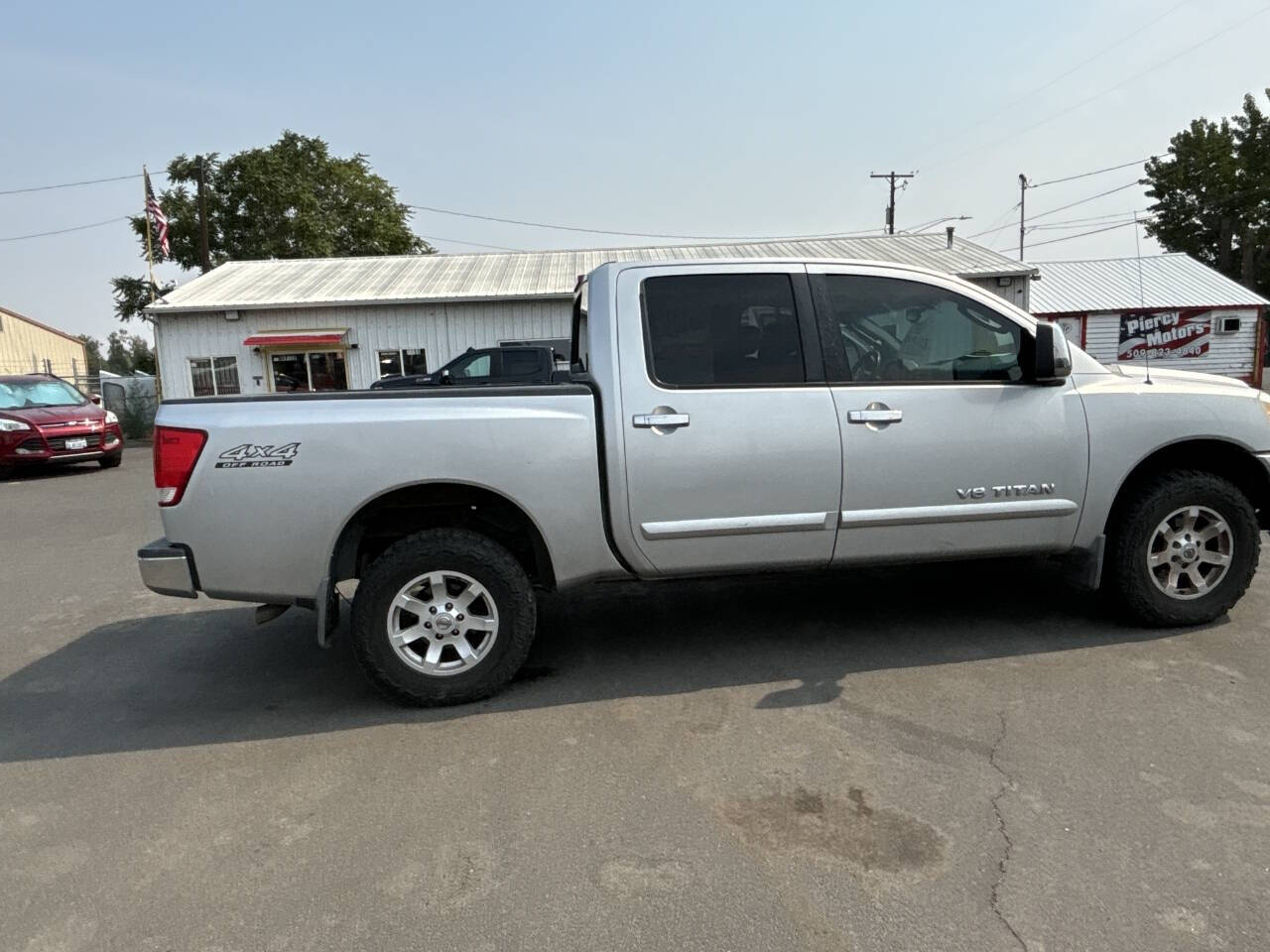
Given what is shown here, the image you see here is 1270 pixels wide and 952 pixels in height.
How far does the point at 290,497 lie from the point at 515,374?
34.0ft

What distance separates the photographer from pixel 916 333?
13.5 feet

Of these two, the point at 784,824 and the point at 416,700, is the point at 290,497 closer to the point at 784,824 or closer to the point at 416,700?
the point at 416,700

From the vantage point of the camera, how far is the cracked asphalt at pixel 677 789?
2340 mm

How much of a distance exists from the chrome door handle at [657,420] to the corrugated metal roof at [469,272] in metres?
15.8

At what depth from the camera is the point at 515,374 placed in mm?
13773

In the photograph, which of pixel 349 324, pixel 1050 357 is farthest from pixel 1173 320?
pixel 1050 357

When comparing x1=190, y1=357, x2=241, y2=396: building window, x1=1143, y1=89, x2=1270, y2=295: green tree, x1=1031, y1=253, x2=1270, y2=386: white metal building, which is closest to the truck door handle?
Answer: x1=190, y1=357, x2=241, y2=396: building window

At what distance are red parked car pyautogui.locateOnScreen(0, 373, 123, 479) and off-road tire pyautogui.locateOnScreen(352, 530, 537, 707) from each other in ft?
42.1

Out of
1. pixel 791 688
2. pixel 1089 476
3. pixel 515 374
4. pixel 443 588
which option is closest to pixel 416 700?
pixel 443 588

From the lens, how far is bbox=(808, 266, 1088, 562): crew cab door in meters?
3.92

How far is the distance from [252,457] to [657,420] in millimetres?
1747

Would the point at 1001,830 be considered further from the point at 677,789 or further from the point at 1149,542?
the point at 1149,542

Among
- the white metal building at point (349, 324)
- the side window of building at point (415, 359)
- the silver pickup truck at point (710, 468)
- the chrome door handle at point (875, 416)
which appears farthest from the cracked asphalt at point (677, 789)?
the side window of building at point (415, 359)

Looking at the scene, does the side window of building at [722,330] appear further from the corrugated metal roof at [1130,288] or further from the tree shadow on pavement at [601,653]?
the corrugated metal roof at [1130,288]
